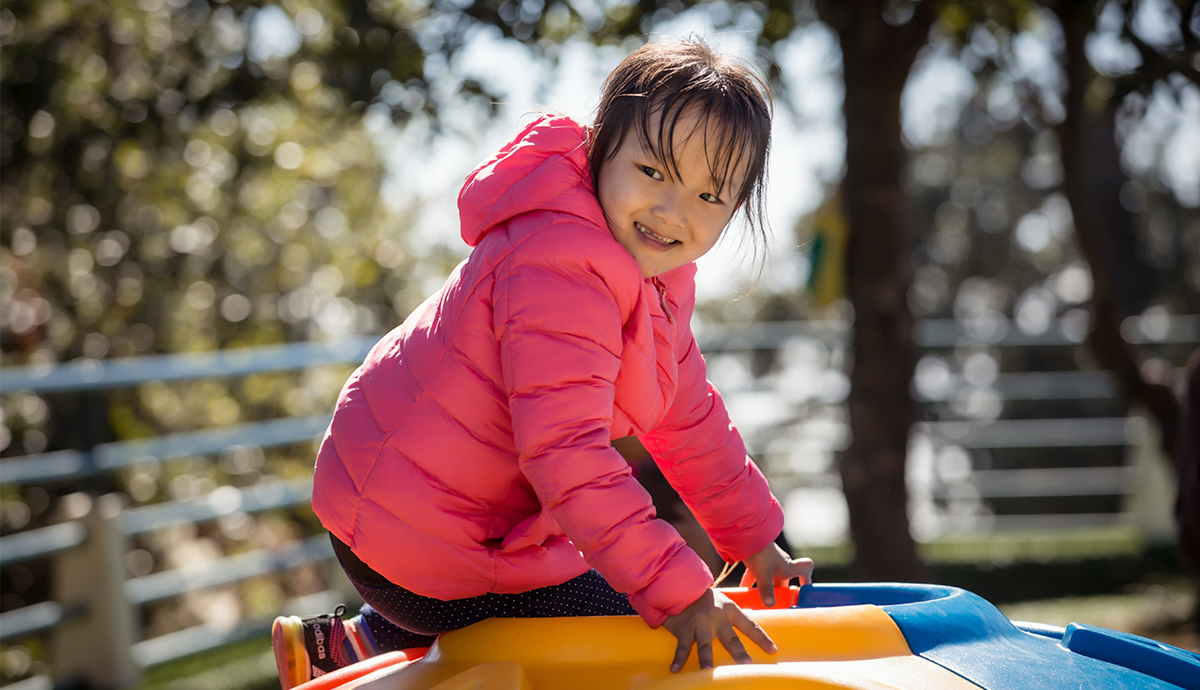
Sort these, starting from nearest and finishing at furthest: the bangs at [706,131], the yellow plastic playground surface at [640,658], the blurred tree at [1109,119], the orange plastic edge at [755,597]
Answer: the yellow plastic playground surface at [640,658] → the bangs at [706,131] → the orange plastic edge at [755,597] → the blurred tree at [1109,119]

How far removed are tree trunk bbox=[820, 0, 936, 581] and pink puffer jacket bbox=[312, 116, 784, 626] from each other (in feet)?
7.28

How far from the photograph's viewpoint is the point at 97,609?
3.89m

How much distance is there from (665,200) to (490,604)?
640mm

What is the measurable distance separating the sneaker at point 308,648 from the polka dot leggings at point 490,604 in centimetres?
26

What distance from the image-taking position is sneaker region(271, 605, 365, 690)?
1.81 metres

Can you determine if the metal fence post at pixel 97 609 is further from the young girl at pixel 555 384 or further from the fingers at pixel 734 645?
the fingers at pixel 734 645

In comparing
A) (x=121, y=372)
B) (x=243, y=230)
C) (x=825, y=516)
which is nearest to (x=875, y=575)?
(x=121, y=372)

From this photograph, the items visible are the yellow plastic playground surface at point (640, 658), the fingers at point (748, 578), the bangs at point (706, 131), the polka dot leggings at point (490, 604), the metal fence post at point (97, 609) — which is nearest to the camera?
the yellow plastic playground surface at point (640, 658)

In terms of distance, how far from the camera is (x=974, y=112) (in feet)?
58.7

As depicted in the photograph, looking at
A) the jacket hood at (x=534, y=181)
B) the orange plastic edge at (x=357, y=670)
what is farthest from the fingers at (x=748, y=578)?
the jacket hood at (x=534, y=181)

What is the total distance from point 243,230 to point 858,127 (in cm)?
518

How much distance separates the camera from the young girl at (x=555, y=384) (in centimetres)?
137

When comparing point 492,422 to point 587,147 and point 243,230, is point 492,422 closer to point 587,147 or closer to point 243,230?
point 587,147

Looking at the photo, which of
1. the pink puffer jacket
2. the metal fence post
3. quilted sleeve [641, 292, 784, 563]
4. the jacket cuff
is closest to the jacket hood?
the pink puffer jacket
